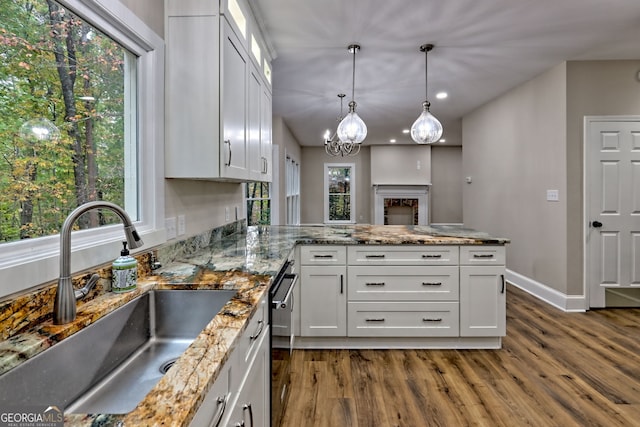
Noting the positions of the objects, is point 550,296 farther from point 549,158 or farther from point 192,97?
point 192,97

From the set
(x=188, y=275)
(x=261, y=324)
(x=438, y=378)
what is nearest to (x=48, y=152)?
(x=188, y=275)

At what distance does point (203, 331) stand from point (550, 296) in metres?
4.06

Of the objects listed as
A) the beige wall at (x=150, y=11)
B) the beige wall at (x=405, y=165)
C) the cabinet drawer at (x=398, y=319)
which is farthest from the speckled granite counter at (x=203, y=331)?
the beige wall at (x=405, y=165)

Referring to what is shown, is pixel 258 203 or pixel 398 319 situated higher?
pixel 258 203

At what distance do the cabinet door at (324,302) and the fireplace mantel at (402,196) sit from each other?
6288 millimetres

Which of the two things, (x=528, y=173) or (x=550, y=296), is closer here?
(x=550, y=296)

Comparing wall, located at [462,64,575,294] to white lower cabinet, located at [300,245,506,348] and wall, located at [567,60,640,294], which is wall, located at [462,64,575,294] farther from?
white lower cabinet, located at [300,245,506,348]

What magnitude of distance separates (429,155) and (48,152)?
8580mm

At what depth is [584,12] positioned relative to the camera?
2574mm

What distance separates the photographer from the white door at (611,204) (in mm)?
3508

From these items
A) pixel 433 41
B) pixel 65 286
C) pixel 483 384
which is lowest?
pixel 483 384

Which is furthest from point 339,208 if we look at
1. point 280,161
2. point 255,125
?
point 255,125

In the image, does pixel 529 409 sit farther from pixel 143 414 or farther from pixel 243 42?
pixel 243 42

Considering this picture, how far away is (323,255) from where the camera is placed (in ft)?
8.71
